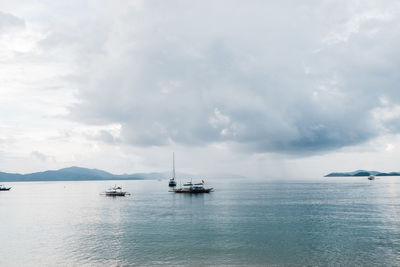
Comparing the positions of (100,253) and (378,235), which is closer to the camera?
(100,253)

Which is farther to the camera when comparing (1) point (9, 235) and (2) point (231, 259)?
(1) point (9, 235)

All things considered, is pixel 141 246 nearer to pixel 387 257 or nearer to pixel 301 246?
pixel 301 246

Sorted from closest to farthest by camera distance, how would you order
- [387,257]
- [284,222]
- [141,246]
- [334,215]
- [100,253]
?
[387,257] < [100,253] < [141,246] < [284,222] < [334,215]

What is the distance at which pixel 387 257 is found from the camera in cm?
4456

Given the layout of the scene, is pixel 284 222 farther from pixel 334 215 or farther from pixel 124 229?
pixel 124 229

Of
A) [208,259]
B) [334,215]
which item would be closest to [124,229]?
[208,259]

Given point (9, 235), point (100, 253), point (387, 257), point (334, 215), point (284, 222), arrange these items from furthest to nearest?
point (334, 215) → point (284, 222) → point (9, 235) → point (100, 253) → point (387, 257)

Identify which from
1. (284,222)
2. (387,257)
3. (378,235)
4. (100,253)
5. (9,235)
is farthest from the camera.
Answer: (284,222)

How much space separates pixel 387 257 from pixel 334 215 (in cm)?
4297

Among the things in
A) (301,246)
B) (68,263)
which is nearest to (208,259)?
(301,246)

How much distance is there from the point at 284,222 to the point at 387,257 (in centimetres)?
3126

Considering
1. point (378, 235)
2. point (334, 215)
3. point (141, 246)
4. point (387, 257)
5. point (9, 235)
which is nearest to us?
point (387, 257)

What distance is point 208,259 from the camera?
4488 centimetres

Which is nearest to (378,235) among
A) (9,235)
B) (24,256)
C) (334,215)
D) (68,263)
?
(334,215)
